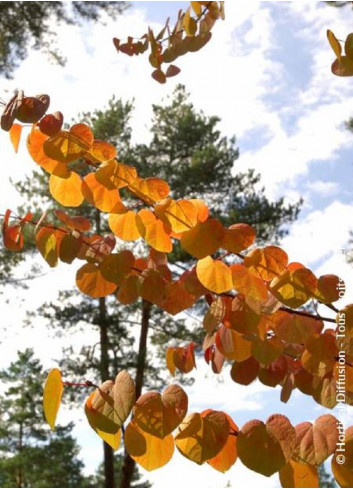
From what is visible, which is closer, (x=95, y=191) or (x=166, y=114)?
(x=95, y=191)

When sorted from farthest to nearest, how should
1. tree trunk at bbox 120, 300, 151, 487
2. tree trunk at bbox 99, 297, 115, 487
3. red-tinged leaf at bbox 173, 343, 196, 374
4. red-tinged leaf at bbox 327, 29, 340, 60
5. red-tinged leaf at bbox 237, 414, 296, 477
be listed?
tree trunk at bbox 99, 297, 115, 487
tree trunk at bbox 120, 300, 151, 487
red-tinged leaf at bbox 173, 343, 196, 374
red-tinged leaf at bbox 327, 29, 340, 60
red-tinged leaf at bbox 237, 414, 296, 477

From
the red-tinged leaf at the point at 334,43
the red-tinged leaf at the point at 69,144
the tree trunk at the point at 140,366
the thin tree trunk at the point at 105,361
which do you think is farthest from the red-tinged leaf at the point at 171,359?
the thin tree trunk at the point at 105,361

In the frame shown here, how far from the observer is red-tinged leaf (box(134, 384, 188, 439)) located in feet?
1.73

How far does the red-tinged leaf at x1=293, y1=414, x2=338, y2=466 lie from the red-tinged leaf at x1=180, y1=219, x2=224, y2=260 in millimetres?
186

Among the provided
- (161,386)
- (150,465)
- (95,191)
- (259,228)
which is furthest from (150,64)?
(161,386)

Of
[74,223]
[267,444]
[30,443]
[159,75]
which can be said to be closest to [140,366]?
[30,443]

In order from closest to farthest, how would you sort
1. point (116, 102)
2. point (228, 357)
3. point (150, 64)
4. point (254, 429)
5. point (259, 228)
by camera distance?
1. point (254, 429)
2. point (228, 357)
3. point (150, 64)
4. point (259, 228)
5. point (116, 102)

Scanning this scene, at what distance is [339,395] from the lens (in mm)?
628

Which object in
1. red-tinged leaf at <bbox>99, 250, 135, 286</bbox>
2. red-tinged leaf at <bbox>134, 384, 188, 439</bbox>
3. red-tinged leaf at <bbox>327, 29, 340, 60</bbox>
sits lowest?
red-tinged leaf at <bbox>134, 384, 188, 439</bbox>

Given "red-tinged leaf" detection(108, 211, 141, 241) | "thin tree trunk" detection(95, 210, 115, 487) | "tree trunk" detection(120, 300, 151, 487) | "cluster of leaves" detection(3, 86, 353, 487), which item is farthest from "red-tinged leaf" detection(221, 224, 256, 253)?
"thin tree trunk" detection(95, 210, 115, 487)

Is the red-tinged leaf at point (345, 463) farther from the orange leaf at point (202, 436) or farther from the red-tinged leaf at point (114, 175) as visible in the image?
the red-tinged leaf at point (114, 175)

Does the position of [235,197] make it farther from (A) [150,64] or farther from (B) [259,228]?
(A) [150,64]

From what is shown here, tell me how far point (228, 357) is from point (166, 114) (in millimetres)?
9399

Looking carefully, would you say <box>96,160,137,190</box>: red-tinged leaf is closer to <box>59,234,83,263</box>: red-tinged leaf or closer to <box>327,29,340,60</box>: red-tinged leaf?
<box>59,234,83,263</box>: red-tinged leaf
